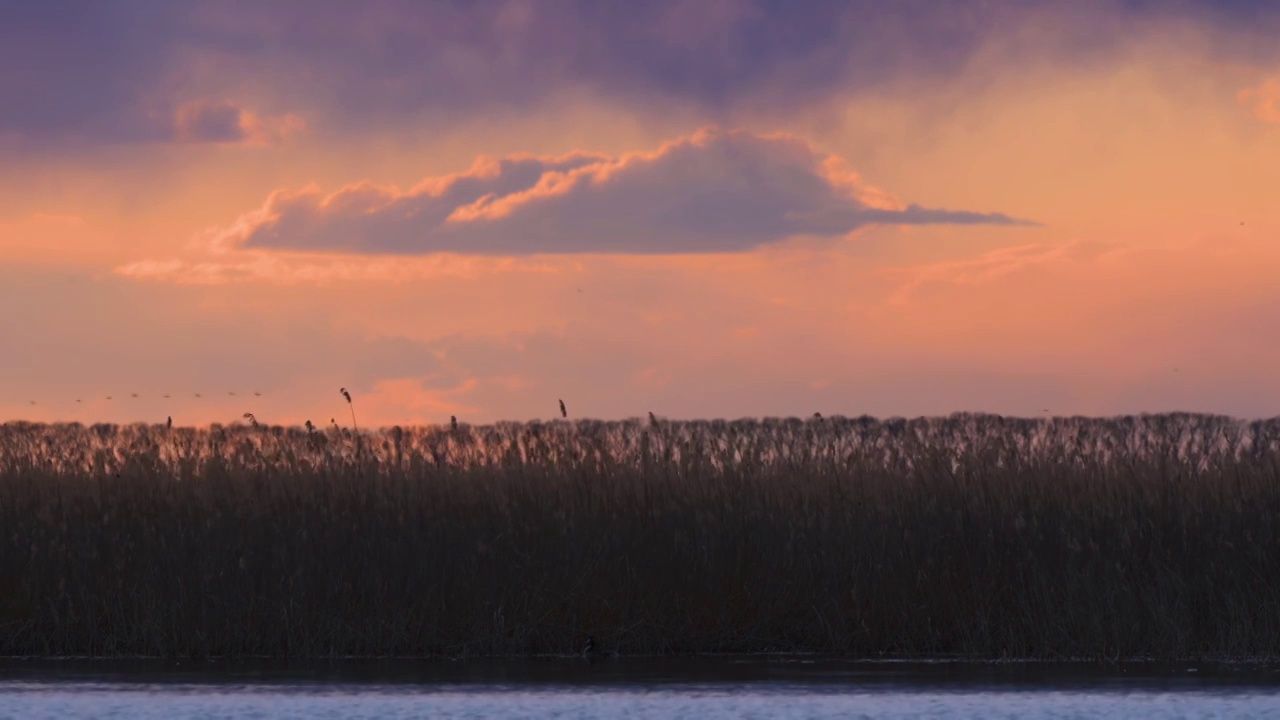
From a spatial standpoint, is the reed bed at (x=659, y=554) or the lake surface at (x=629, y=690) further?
the reed bed at (x=659, y=554)

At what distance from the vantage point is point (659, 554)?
15141mm

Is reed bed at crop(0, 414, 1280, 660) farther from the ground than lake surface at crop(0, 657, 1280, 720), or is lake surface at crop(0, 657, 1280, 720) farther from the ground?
reed bed at crop(0, 414, 1280, 660)

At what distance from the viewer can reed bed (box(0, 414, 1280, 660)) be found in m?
14.6

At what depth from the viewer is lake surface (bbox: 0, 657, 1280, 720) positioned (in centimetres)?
1102

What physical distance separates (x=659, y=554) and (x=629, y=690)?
3224 millimetres

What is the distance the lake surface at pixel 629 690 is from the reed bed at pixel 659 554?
2.24 ft

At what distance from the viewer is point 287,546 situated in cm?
1556

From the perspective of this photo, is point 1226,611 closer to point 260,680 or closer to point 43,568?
point 260,680

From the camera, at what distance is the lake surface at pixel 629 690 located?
1102 cm

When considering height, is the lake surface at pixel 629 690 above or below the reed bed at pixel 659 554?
below

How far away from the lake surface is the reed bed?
683 mm

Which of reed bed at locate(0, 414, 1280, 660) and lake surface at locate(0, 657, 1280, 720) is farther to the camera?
reed bed at locate(0, 414, 1280, 660)

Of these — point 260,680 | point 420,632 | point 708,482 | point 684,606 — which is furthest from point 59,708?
point 708,482

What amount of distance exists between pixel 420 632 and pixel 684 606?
2.06 m
